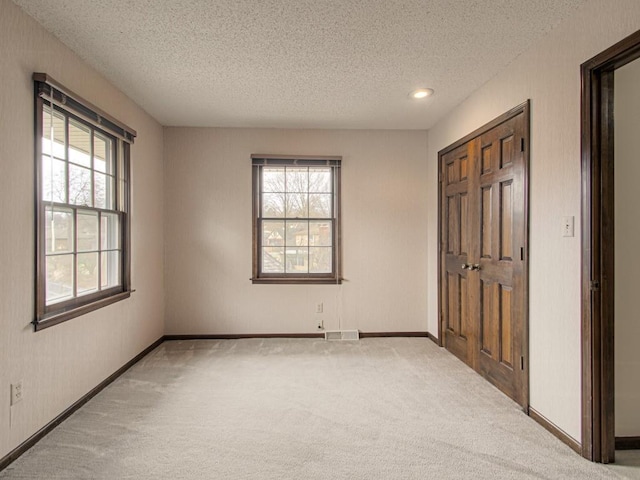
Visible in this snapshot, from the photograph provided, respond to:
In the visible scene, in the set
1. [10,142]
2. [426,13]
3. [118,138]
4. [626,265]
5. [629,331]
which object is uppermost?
[426,13]

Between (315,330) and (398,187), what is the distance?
6.46 feet

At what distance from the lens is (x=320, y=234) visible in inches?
183

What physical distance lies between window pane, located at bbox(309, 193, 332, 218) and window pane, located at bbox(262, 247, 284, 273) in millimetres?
582

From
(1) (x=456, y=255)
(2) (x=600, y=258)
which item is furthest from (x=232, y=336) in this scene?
(2) (x=600, y=258)

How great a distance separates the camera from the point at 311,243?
464 centimetres

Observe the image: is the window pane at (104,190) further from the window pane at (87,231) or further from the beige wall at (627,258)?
the beige wall at (627,258)

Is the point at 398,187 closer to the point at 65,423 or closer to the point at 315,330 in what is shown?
the point at 315,330

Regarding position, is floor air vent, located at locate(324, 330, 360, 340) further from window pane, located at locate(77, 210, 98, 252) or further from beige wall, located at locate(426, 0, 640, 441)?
window pane, located at locate(77, 210, 98, 252)

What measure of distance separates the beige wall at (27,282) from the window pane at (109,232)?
540 millimetres

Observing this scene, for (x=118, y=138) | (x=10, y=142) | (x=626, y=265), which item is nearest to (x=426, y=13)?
(x=626, y=265)

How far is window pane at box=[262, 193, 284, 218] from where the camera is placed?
181 inches

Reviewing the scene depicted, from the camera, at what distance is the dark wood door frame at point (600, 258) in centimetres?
202

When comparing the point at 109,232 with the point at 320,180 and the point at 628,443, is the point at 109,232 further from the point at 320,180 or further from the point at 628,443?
the point at 628,443

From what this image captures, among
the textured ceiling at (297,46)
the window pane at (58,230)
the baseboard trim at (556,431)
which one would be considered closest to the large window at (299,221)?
the textured ceiling at (297,46)
